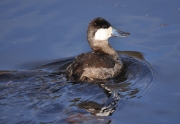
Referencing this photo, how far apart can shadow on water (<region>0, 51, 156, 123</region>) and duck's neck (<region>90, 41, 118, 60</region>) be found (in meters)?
0.31

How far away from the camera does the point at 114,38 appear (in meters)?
9.28

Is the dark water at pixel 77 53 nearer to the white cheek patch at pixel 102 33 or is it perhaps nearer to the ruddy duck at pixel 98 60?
the ruddy duck at pixel 98 60

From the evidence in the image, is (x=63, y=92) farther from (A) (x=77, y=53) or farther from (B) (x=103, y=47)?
(B) (x=103, y=47)

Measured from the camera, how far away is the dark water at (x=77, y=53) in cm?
657

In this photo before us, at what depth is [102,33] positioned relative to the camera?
8445mm

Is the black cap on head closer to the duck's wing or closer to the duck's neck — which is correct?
the duck's neck

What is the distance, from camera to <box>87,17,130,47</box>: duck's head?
8.24m

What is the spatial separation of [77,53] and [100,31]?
0.63 meters

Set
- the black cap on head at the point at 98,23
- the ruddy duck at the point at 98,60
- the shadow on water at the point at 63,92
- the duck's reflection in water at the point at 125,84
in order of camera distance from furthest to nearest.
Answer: the black cap on head at the point at 98,23 < the ruddy duck at the point at 98,60 < the duck's reflection in water at the point at 125,84 < the shadow on water at the point at 63,92

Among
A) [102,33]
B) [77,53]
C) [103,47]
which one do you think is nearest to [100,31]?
[102,33]

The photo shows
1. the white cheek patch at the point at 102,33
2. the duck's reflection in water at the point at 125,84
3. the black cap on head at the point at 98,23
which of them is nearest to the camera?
the duck's reflection in water at the point at 125,84

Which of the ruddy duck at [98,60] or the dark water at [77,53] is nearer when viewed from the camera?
the dark water at [77,53]

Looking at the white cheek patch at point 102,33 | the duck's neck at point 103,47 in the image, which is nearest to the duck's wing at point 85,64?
the duck's neck at point 103,47

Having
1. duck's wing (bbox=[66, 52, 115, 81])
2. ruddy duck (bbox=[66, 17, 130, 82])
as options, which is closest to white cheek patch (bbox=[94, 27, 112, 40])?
ruddy duck (bbox=[66, 17, 130, 82])
